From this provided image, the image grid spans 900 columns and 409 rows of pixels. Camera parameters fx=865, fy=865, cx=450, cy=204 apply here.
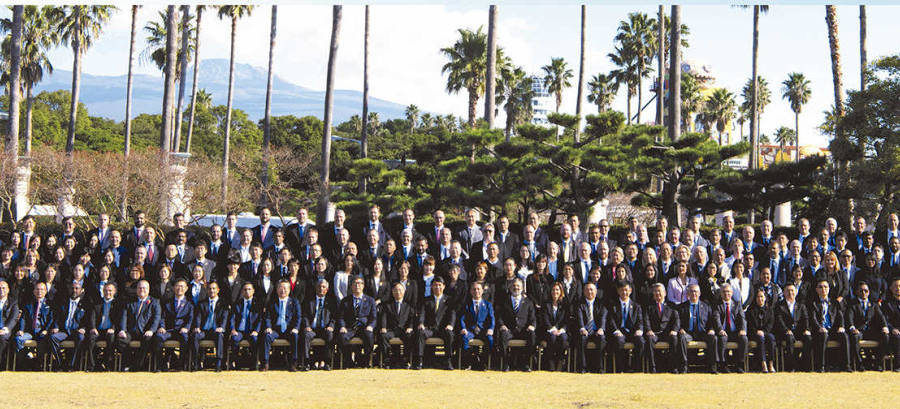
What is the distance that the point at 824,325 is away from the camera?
30.9 ft

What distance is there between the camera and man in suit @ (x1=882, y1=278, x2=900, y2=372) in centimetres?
921

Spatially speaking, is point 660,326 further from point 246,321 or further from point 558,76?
point 558,76

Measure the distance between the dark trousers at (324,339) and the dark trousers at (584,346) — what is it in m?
2.63

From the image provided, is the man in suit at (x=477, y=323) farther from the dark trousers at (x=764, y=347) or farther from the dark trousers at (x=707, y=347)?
the dark trousers at (x=764, y=347)

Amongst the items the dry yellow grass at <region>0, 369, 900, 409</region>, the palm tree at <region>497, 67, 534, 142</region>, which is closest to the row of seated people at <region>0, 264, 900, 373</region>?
the dry yellow grass at <region>0, 369, 900, 409</region>

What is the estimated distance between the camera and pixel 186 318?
9438mm

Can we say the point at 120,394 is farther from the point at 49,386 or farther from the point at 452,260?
the point at 452,260

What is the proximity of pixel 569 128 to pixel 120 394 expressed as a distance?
12.2 metres

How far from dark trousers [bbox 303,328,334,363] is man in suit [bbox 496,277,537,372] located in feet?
5.93

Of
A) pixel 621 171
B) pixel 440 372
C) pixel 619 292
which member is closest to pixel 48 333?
pixel 440 372

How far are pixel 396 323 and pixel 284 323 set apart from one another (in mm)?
1221

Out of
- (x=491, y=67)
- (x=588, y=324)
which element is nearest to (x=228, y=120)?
(x=491, y=67)

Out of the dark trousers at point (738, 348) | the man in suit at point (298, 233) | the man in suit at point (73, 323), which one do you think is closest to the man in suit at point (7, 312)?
the man in suit at point (73, 323)

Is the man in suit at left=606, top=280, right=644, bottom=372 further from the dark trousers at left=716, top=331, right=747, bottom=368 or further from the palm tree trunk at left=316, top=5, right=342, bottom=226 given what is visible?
the palm tree trunk at left=316, top=5, right=342, bottom=226
